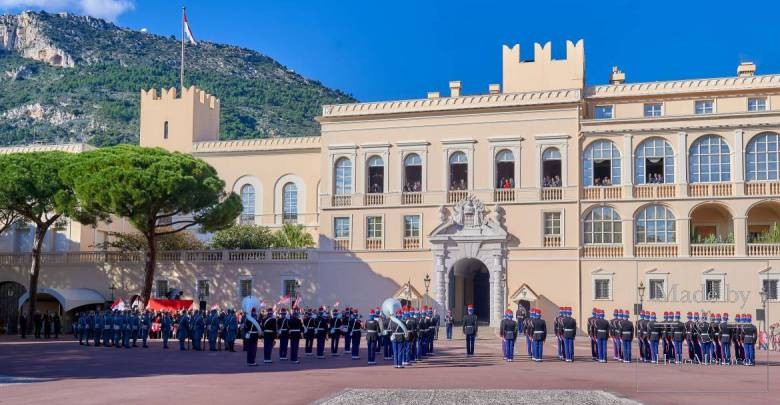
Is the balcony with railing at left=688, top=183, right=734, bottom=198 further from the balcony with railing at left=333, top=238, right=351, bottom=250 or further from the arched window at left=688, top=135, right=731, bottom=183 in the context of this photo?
the balcony with railing at left=333, top=238, right=351, bottom=250

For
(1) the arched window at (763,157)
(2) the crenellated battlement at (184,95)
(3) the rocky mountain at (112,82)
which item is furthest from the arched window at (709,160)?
(3) the rocky mountain at (112,82)

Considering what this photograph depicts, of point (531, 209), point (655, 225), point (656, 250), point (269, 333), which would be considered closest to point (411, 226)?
point (531, 209)

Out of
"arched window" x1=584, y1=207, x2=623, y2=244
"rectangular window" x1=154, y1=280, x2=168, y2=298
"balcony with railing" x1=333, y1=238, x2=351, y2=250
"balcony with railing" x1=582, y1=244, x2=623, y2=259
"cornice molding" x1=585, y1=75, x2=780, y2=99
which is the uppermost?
"cornice molding" x1=585, y1=75, x2=780, y2=99

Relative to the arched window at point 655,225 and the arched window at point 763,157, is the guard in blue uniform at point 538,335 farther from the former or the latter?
the arched window at point 763,157

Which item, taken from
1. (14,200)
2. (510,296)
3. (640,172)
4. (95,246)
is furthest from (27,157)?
(640,172)

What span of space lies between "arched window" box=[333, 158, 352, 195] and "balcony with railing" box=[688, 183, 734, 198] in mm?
17750

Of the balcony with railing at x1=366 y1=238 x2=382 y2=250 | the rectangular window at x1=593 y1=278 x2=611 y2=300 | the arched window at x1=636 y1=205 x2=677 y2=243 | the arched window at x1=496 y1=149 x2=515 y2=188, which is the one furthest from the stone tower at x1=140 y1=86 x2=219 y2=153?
the arched window at x1=636 y1=205 x2=677 y2=243

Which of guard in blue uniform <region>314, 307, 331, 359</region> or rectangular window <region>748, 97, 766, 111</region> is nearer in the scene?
guard in blue uniform <region>314, 307, 331, 359</region>

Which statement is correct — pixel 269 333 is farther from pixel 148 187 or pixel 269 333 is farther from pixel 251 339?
pixel 148 187

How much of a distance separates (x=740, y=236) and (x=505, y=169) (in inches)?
474

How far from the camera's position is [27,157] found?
168ft

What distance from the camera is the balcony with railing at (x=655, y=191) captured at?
157ft

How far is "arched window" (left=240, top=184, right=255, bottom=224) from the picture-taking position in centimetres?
5938

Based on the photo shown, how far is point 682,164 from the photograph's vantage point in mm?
47750
